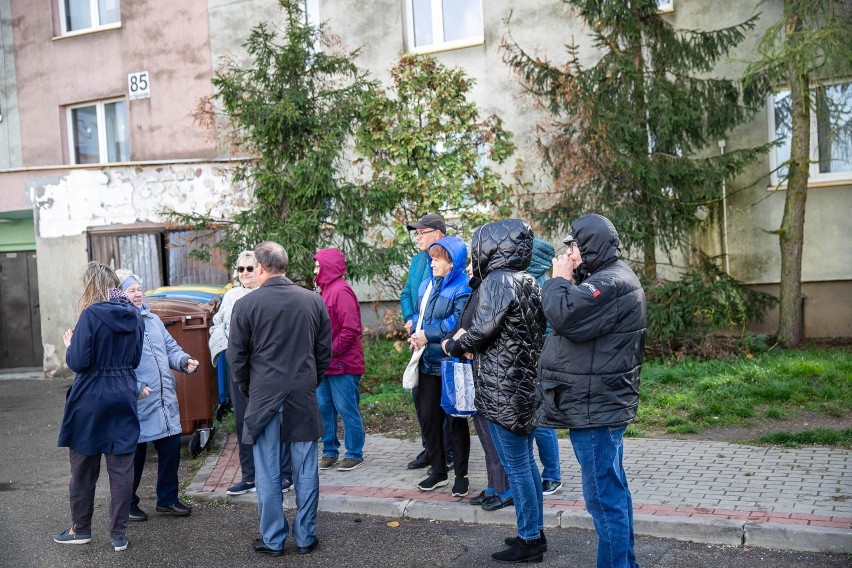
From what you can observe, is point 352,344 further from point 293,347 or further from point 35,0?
point 35,0

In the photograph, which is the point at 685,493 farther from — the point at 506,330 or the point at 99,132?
the point at 99,132

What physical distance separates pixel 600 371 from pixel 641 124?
772cm

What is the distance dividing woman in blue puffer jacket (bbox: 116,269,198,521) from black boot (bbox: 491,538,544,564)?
106 inches

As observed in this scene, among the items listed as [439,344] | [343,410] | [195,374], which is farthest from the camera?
[195,374]

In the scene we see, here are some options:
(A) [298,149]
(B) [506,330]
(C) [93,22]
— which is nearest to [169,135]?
(C) [93,22]

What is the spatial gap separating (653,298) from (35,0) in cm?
1617

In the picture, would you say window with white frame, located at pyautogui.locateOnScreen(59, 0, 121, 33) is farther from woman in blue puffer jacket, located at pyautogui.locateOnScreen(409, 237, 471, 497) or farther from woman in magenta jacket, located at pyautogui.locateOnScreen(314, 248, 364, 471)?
woman in blue puffer jacket, located at pyautogui.locateOnScreen(409, 237, 471, 497)

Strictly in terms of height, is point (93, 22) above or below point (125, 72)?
above

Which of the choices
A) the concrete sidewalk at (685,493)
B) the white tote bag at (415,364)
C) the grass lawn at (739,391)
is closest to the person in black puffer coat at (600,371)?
the concrete sidewalk at (685,493)

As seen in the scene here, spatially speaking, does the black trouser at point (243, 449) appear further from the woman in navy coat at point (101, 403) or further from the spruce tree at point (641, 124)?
the spruce tree at point (641, 124)

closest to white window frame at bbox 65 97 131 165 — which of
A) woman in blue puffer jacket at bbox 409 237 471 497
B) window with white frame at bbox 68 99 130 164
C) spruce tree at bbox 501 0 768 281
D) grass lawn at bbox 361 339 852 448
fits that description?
window with white frame at bbox 68 99 130 164

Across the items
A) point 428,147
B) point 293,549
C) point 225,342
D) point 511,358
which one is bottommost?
point 293,549

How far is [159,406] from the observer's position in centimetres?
625

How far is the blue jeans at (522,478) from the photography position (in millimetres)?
5004
